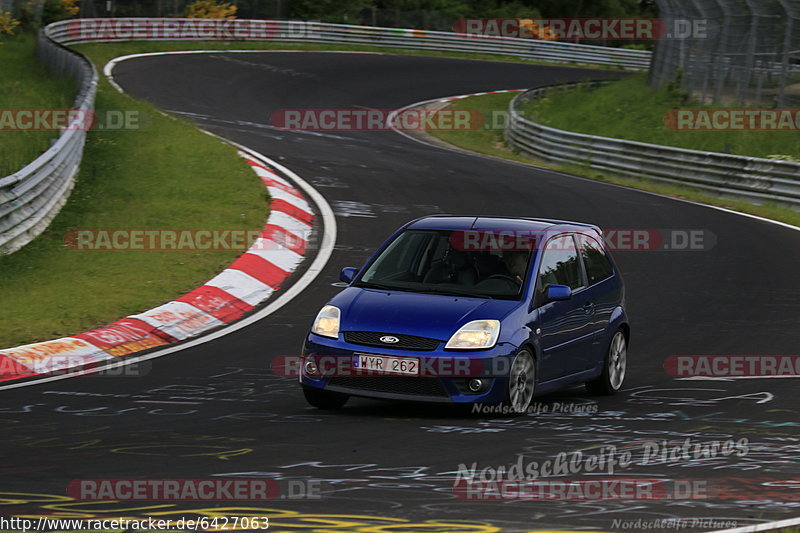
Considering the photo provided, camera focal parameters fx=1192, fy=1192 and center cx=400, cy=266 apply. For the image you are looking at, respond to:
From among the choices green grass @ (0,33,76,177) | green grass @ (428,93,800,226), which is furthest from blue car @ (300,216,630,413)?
green grass @ (428,93,800,226)

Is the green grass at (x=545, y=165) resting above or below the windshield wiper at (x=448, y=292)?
below

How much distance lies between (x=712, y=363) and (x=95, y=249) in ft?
26.2

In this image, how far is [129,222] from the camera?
53.6ft

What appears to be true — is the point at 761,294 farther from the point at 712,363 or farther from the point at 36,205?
the point at 36,205

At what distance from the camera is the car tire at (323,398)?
8.63 meters

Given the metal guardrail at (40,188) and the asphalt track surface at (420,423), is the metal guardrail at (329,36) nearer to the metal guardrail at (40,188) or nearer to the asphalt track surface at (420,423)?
the metal guardrail at (40,188)

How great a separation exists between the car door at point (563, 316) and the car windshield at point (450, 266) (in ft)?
0.78

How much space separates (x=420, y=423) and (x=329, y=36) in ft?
149
